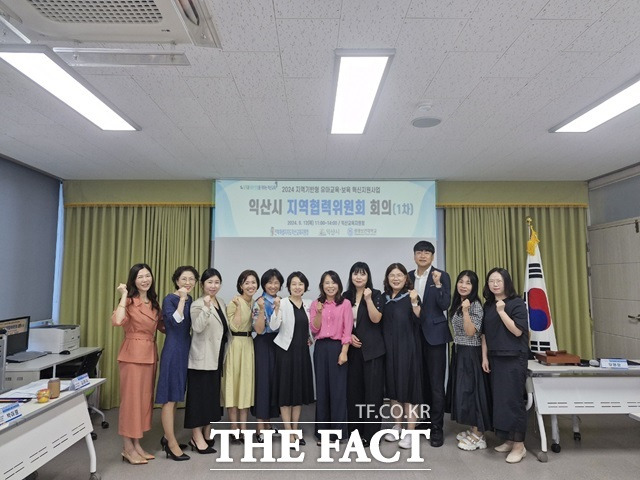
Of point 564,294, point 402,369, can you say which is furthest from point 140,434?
point 564,294

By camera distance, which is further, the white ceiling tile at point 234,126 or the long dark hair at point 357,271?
the long dark hair at point 357,271

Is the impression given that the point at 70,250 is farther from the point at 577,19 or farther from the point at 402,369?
the point at 577,19

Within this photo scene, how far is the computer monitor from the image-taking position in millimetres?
3676

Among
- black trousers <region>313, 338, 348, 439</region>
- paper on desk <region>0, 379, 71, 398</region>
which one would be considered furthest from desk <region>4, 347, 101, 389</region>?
black trousers <region>313, 338, 348, 439</region>

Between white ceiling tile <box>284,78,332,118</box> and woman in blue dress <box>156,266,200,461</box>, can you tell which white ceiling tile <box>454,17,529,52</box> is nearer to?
white ceiling tile <box>284,78,332,118</box>

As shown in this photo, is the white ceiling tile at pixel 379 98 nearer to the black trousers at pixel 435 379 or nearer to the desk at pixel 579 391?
the black trousers at pixel 435 379

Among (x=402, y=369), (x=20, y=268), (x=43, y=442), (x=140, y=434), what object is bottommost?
(x=140, y=434)

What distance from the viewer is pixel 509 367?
3240 mm

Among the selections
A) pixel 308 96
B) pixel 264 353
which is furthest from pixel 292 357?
pixel 308 96

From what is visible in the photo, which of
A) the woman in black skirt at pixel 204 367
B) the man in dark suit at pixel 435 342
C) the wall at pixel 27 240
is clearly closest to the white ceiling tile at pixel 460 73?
the man in dark suit at pixel 435 342

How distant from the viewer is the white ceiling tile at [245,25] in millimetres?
1800

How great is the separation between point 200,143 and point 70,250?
2.40 metres

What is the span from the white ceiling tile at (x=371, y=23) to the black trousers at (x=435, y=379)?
2.43 metres

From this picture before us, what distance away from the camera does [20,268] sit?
4.26 meters
